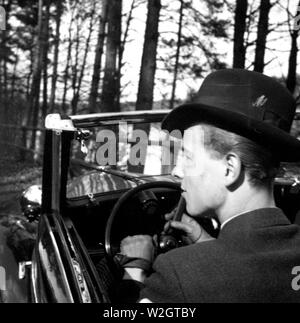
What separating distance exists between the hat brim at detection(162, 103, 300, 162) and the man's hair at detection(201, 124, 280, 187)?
0.06 feet

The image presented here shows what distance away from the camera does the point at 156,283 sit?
138cm

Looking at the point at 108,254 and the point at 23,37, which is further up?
the point at 23,37

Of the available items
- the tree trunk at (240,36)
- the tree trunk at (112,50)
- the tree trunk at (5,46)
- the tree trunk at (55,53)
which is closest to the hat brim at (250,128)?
the tree trunk at (240,36)

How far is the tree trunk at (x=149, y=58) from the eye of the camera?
1020 centimetres

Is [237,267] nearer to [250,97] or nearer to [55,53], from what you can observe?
[250,97]

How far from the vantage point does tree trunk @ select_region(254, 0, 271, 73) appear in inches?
398

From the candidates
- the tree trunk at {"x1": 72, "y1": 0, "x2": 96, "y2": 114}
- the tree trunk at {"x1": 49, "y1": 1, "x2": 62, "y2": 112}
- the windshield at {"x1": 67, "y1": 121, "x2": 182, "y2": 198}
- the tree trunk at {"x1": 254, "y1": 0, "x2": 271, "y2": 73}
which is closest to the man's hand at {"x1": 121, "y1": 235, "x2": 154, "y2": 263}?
the windshield at {"x1": 67, "y1": 121, "x2": 182, "y2": 198}

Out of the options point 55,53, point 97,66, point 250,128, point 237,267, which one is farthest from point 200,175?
point 55,53

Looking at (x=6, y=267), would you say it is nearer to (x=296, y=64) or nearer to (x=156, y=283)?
(x=156, y=283)

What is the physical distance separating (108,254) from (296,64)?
896cm

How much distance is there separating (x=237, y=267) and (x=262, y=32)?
9761mm

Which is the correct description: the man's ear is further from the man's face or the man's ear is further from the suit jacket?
the suit jacket
